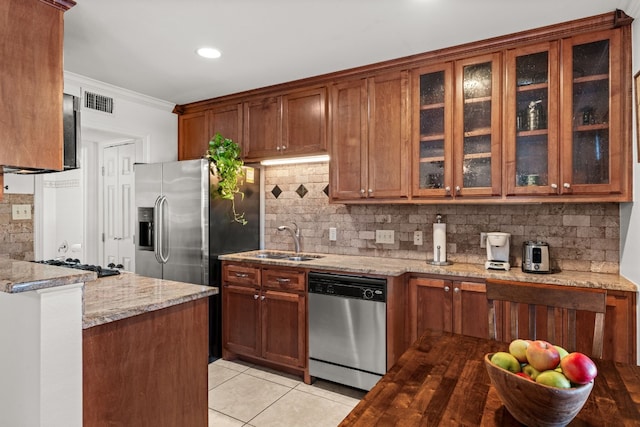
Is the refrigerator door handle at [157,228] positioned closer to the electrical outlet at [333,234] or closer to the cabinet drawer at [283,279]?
the cabinet drawer at [283,279]

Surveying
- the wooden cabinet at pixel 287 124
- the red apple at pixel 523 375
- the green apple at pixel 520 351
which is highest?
the wooden cabinet at pixel 287 124

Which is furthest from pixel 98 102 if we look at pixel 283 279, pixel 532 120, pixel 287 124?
pixel 532 120

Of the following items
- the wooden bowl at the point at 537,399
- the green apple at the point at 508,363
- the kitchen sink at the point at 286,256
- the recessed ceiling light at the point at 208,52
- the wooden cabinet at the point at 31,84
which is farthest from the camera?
the kitchen sink at the point at 286,256

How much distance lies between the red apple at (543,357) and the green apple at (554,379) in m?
0.02

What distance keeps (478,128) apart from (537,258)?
97cm

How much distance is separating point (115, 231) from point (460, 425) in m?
4.29

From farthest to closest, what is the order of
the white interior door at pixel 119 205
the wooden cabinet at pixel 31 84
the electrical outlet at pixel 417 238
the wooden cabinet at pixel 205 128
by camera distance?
the white interior door at pixel 119 205, the wooden cabinet at pixel 205 128, the electrical outlet at pixel 417 238, the wooden cabinet at pixel 31 84

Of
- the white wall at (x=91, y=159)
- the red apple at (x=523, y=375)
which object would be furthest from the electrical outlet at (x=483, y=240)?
the white wall at (x=91, y=159)

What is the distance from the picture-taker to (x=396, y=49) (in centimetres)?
271

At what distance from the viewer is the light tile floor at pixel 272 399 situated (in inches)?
93.1

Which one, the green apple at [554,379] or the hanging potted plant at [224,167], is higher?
the hanging potted plant at [224,167]

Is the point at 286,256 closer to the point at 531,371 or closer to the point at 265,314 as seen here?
the point at 265,314

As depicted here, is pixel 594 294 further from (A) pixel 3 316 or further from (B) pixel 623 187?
(A) pixel 3 316

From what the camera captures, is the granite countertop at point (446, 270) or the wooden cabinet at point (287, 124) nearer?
the granite countertop at point (446, 270)
